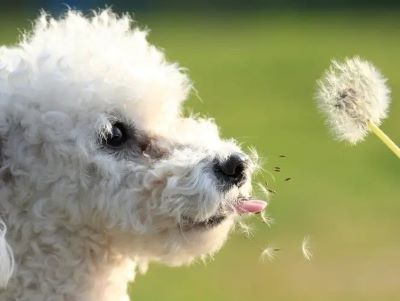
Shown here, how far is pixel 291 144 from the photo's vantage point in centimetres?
820

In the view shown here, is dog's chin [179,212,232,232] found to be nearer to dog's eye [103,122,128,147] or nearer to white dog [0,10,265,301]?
white dog [0,10,265,301]

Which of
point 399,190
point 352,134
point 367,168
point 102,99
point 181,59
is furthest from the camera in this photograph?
point 181,59

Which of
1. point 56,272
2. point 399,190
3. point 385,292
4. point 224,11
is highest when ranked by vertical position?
point 224,11

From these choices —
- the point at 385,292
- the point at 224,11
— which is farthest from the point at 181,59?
the point at 385,292

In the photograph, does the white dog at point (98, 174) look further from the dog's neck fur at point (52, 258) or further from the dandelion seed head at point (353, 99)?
the dandelion seed head at point (353, 99)

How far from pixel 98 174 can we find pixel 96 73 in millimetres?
212

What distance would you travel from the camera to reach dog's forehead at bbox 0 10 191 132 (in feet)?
8.03

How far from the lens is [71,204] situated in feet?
8.03

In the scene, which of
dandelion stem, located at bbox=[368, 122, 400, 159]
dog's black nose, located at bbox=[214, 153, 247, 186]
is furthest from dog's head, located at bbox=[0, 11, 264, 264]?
dandelion stem, located at bbox=[368, 122, 400, 159]

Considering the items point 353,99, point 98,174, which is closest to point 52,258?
point 98,174

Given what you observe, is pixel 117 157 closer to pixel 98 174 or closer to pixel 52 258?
pixel 98 174

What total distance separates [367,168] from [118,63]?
5167 millimetres

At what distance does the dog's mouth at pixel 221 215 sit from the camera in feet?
7.86

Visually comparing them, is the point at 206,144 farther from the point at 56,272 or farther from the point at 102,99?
the point at 56,272
